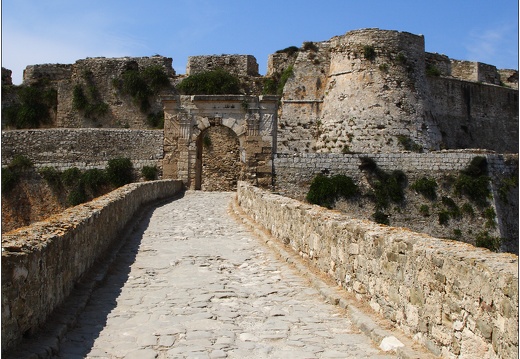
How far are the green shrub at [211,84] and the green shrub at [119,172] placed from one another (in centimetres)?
733

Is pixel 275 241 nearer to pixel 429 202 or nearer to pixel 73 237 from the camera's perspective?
pixel 73 237

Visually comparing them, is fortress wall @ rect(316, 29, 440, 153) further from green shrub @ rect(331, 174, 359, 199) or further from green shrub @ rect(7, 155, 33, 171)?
green shrub @ rect(7, 155, 33, 171)

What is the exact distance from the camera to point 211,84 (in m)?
31.2

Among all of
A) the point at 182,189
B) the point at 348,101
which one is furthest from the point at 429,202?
the point at 182,189

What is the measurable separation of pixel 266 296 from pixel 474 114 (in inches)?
1163

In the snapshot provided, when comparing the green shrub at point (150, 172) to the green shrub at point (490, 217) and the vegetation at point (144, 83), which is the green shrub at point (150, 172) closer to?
the vegetation at point (144, 83)

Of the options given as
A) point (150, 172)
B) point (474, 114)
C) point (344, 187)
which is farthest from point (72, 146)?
point (474, 114)

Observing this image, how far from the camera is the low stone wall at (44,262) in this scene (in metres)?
4.21

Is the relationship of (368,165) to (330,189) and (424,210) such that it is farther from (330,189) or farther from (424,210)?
(424,210)

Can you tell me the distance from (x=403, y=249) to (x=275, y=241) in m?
5.30

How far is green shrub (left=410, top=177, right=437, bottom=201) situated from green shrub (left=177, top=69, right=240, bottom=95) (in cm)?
1200

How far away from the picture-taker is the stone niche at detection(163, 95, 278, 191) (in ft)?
76.9

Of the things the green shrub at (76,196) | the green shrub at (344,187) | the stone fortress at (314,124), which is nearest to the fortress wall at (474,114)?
the stone fortress at (314,124)

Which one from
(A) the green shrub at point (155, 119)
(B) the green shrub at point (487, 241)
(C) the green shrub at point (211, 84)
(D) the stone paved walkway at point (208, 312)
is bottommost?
(B) the green shrub at point (487, 241)
